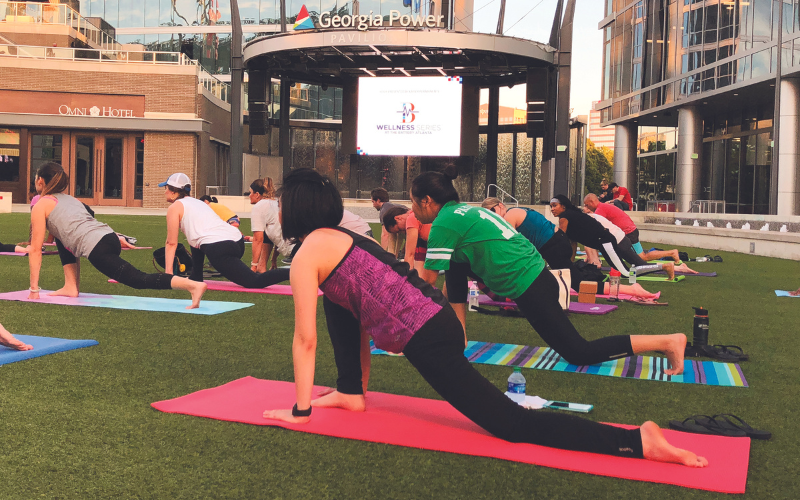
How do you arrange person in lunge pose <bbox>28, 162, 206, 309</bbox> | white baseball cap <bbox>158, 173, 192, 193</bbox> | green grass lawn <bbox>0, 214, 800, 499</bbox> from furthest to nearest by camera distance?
white baseball cap <bbox>158, 173, 192, 193</bbox> < person in lunge pose <bbox>28, 162, 206, 309</bbox> < green grass lawn <bbox>0, 214, 800, 499</bbox>

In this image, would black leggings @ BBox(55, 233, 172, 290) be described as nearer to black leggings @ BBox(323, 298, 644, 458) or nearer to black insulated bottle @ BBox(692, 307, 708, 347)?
black leggings @ BBox(323, 298, 644, 458)

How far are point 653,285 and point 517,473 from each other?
938 cm

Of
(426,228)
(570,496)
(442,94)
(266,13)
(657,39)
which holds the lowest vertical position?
(570,496)

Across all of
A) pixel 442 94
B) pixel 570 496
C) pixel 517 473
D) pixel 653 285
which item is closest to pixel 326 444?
pixel 517 473

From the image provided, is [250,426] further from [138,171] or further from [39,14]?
[39,14]

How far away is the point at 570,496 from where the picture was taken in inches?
123

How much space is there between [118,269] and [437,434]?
16.4ft

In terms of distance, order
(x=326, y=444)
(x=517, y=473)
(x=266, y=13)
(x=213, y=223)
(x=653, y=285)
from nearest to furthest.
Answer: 1. (x=517, y=473)
2. (x=326, y=444)
3. (x=213, y=223)
4. (x=653, y=285)
5. (x=266, y=13)

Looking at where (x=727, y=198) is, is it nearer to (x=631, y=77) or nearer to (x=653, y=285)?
(x=631, y=77)

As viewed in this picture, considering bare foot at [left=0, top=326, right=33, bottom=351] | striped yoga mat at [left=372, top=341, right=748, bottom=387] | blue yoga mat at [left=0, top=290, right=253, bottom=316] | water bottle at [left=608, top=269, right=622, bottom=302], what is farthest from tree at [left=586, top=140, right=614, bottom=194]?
bare foot at [left=0, top=326, right=33, bottom=351]

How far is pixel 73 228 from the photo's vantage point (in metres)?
7.88

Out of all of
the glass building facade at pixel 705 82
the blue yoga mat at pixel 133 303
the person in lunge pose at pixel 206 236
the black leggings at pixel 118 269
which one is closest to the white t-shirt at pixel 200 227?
the person in lunge pose at pixel 206 236

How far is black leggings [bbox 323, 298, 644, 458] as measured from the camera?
3.46 metres

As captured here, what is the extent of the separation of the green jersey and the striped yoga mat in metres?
0.93
